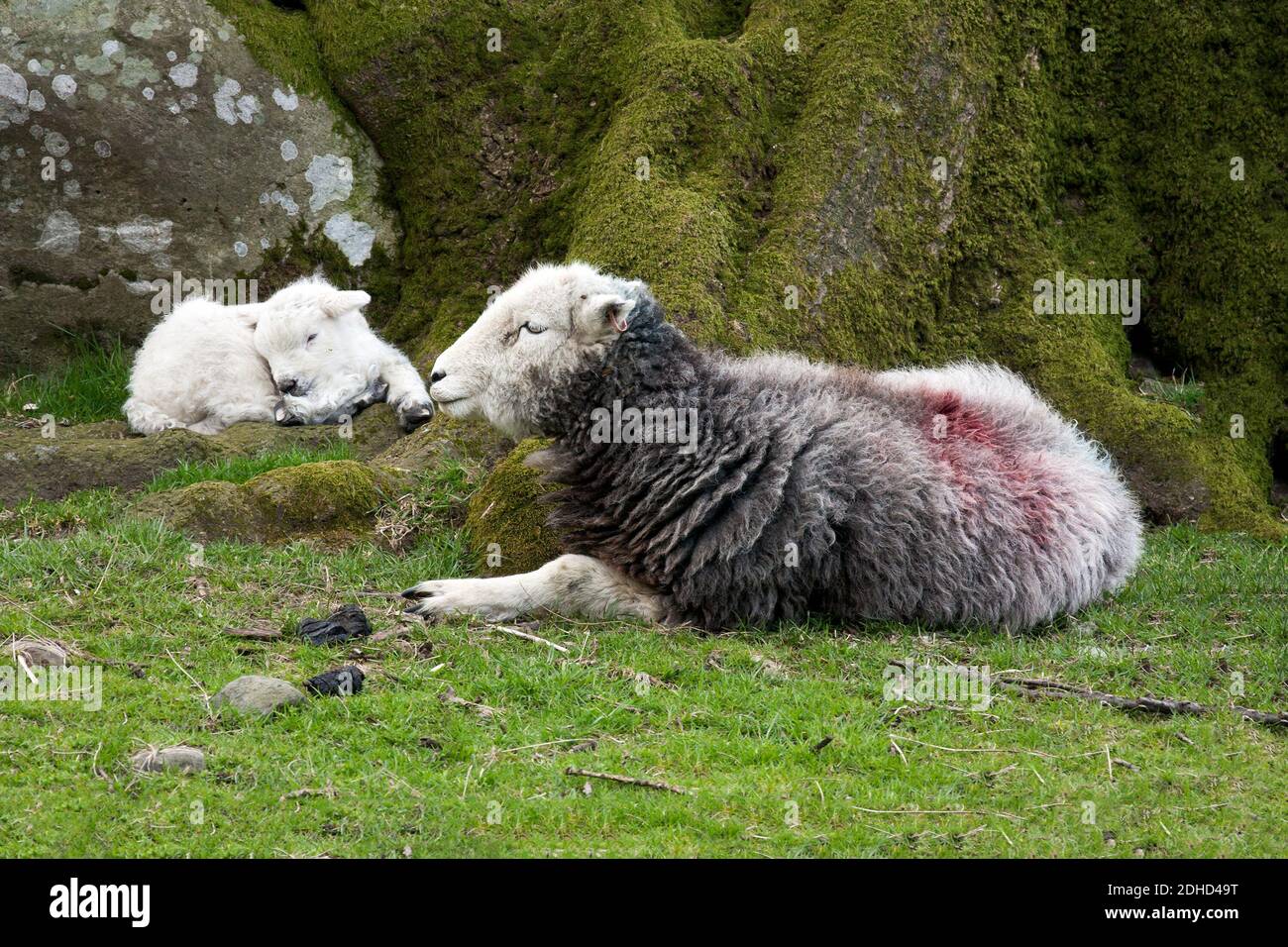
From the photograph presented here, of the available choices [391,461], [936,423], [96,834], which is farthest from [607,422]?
[96,834]

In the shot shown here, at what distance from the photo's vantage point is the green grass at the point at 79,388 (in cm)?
1019

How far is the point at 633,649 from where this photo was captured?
6.27 m

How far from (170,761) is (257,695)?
1.87 ft

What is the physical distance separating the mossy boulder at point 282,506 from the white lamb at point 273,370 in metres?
1.77

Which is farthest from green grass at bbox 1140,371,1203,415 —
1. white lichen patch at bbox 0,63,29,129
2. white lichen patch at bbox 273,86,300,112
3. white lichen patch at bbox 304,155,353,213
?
white lichen patch at bbox 0,63,29,129

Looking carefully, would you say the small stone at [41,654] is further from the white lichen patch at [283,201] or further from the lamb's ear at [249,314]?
the white lichen patch at [283,201]

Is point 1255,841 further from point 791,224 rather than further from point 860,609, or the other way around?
point 791,224

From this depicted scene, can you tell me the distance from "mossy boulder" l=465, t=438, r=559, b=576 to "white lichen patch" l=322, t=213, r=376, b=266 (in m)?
3.68

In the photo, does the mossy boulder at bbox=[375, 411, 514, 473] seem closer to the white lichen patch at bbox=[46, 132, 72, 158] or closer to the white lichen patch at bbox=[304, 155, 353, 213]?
the white lichen patch at bbox=[304, 155, 353, 213]

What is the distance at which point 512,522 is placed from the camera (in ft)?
25.4

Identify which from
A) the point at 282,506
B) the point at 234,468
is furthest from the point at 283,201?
the point at 282,506

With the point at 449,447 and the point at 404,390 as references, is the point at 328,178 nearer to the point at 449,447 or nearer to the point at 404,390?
the point at 404,390

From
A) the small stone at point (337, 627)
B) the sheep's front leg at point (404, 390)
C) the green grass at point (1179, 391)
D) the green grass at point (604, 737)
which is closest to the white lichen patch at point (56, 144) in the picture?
the sheep's front leg at point (404, 390)

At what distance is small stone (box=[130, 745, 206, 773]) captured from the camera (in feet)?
15.4
